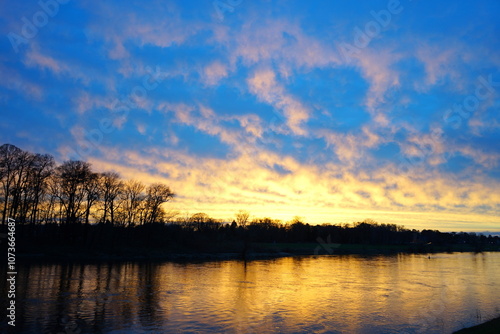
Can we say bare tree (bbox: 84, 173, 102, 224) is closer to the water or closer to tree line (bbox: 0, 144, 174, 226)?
tree line (bbox: 0, 144, 174, 226)

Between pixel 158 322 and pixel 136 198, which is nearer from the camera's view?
pixel 158 322

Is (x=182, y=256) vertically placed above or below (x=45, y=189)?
below

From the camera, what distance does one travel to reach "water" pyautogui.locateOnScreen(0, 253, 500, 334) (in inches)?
827

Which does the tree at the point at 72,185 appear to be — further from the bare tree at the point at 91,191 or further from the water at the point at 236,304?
the water at the point at 236,304

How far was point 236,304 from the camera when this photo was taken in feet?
92.0

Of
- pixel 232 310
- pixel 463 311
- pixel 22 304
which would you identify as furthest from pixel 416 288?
pixel 22 304

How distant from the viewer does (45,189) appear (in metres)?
65.6

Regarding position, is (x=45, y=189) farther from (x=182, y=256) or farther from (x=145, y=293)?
(x=145, y=293)

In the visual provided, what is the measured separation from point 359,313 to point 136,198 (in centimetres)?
6938

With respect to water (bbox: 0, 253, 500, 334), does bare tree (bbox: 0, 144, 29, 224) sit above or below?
above

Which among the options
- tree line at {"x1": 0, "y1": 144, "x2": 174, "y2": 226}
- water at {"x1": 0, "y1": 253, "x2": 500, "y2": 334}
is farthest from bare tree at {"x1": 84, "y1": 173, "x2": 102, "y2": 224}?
water at {"x1": 0, "y1": 253, "x2": 500, "y2": 334}

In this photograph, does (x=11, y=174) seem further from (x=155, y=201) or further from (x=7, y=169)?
(x=155, y=201)

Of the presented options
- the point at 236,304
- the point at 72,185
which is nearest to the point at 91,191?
the point at 72,185

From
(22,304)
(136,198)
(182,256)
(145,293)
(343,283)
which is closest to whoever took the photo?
(22,304)
